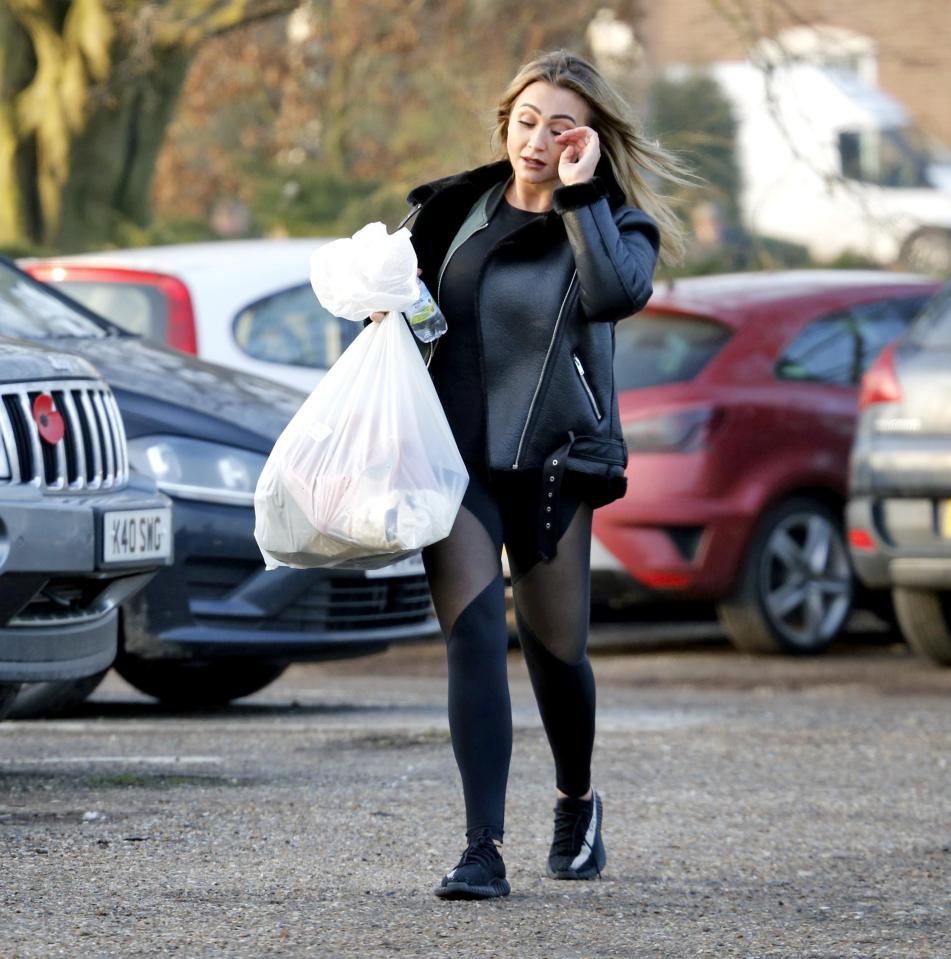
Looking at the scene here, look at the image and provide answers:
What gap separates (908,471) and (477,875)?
4792 mm

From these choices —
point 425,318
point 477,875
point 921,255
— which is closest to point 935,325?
point 425,318

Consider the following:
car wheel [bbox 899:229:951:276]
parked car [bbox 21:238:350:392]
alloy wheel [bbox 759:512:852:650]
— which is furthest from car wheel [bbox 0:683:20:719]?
car wheel [bbox 899:229:951:276]

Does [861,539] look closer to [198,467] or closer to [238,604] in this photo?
[238,604]

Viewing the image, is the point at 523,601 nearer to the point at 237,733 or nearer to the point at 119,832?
the point at 119,832

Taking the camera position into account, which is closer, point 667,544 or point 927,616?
point 927,616

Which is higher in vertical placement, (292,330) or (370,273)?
(370,273)

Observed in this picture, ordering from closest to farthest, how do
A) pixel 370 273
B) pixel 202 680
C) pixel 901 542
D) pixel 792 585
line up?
pixel 370 273
pixel 202 680
pixel 901 542
pixel 792 585

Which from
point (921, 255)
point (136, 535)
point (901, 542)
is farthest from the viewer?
point (921, 255)

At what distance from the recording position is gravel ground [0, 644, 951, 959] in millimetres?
4129

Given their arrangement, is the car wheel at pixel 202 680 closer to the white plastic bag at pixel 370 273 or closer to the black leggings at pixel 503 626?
the black leggings at pixel 503 626

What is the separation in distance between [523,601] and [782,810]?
1359 mm

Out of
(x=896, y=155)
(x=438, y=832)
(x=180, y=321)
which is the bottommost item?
(x=438, y=832)

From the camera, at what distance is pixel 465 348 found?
181 inches

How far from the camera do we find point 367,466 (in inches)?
175
